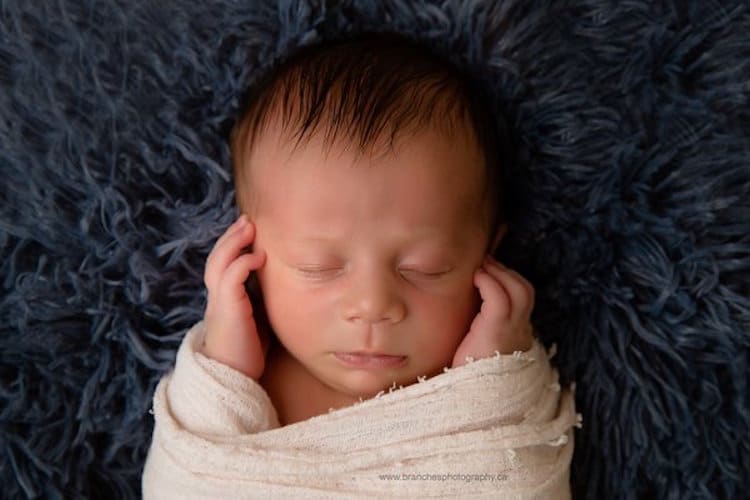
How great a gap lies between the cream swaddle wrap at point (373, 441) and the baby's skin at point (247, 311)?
0.11ft

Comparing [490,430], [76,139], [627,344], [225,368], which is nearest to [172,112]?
[76,139]

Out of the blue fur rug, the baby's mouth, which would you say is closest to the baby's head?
the baby's mouth

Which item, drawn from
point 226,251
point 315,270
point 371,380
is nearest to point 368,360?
point 371,380

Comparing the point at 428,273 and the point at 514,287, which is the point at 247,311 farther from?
the point at 514,287

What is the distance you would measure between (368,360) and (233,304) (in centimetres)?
21

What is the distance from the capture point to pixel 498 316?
1.46 m

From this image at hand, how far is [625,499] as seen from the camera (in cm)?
156

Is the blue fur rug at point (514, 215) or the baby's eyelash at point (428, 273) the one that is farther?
the blue fur rug at point (514, 215)

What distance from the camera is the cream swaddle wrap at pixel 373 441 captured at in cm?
137

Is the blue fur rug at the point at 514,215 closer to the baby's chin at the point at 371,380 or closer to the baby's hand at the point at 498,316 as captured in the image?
the baby's hand at the point at 498,316

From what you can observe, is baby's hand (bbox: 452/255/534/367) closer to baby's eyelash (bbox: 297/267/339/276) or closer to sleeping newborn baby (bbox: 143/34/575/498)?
sleeping newborn baby (bbox: 143/34/575/498)

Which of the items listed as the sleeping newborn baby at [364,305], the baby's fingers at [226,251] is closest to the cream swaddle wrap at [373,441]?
the sleeping newborn baby at [364,305]

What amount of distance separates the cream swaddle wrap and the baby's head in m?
0.06

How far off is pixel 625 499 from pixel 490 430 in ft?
1.00
